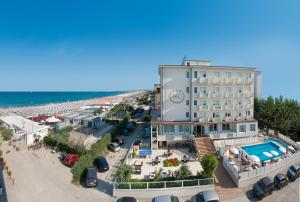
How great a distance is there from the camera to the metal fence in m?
18.4

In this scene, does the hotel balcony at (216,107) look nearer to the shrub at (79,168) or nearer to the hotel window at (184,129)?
the hotel window at (184,129)

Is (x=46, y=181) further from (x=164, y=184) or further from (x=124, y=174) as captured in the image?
(x=164, y=184)

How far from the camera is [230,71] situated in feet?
109

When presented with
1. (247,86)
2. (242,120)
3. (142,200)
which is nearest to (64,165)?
(142,200)

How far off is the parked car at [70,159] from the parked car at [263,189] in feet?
74.6

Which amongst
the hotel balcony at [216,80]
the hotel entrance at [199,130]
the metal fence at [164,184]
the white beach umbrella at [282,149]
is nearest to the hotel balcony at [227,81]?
the hotel balcony at [216,80]

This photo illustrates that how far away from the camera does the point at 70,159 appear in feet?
82.8

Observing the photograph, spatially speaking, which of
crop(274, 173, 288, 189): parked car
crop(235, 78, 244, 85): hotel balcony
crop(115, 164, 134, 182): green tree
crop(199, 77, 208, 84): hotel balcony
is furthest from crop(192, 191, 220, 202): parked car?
crop(235, 78, 244, 85): hotel balcony

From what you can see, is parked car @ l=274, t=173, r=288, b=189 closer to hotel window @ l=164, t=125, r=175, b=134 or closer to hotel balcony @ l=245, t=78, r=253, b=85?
hotel window @ l=164, t=125, r=175, b=134

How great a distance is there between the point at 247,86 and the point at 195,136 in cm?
1477

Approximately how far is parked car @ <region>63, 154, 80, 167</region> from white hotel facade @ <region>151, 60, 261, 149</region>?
12.4 metres

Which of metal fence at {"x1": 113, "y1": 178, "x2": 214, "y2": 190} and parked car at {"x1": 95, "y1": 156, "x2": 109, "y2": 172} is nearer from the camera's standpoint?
metal fence at {"x1": 113, "y1": 178, "x2": 214, "y2": 190}

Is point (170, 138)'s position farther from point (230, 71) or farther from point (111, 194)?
point (230, 71)

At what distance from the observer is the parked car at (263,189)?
17734 millimetres
